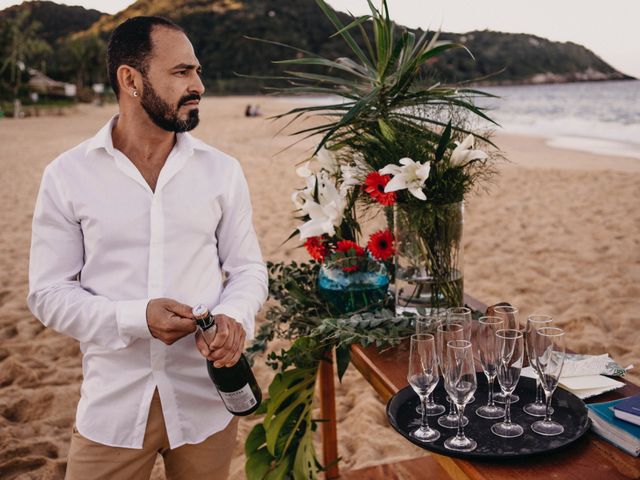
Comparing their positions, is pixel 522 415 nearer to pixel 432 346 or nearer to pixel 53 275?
pixel 432 346

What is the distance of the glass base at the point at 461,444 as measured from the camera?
1.37 m

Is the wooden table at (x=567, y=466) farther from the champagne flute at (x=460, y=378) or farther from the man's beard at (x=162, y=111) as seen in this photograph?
the man's beard at (x=162, y=111)

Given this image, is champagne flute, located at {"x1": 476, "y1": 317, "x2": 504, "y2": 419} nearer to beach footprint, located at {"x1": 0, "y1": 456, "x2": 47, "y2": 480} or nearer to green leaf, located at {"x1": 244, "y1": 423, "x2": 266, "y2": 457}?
green leaf, located at {"x1": 244, "y1": 423, "x2": 266, "y2": 457}

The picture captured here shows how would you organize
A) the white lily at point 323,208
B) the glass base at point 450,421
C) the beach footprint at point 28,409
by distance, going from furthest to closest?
the beach footprint at point 28,409, the white lily at point 323,208, the glass base at point 450,421

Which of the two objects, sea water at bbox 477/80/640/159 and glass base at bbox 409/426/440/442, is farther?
sea water at bbox 477/80/640/159

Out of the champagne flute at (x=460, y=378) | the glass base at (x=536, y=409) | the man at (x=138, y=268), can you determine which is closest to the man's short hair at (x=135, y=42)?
the man at (x=138, y=268)

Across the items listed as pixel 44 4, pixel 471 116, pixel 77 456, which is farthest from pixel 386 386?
pixel 44 4

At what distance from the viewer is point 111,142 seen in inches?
71.9

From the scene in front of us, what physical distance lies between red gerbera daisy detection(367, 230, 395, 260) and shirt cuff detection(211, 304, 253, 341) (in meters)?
0.55

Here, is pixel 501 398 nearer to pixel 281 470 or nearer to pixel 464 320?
pixel 464 320

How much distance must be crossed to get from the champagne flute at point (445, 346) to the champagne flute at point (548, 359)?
18 centimetres

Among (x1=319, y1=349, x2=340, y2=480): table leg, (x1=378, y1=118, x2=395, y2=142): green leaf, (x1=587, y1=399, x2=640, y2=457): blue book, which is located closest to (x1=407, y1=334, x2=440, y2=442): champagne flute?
(x1=587, y1=399, x2=640, y2=457): blue book

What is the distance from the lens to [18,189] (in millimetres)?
10305

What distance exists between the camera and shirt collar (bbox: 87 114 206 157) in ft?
5.85
